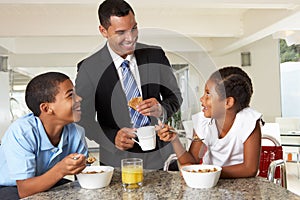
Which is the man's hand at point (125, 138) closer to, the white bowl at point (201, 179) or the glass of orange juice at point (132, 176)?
the glass of orange juice at point (132, 176)

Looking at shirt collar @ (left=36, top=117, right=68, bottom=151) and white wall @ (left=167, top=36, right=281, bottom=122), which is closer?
shirt collar @ (left=36, top=117, right=68, bottom=151)

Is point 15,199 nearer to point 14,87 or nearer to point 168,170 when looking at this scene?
point 168,170

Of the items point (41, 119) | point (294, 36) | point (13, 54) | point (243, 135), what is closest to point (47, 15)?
point (13, 54)

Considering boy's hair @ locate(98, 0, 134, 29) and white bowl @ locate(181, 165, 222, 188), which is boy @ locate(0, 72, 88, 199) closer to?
boy's hair @ locate(98, 0, 134, 29)

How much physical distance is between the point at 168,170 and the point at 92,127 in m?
0.34

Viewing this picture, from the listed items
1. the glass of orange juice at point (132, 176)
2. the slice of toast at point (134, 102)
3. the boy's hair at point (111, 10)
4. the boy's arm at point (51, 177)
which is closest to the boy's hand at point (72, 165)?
the boy's arm at point (51, 177)

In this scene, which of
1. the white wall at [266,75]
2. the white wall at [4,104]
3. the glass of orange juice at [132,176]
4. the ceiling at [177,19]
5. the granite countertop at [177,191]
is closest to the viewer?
the granite countertop at [177,191]

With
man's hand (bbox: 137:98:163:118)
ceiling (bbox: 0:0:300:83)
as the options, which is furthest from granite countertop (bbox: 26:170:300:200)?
ceiling (bbox: 0:0:300:83)

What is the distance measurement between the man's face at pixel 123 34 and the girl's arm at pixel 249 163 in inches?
20.4

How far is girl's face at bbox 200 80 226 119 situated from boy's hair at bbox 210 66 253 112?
4 centimetres

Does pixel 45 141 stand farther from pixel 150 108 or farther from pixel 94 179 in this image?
pixel 150 108

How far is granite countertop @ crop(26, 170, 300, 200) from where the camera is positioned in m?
1.01

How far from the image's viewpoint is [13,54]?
638 centimetres

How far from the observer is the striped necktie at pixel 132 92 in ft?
4.01
